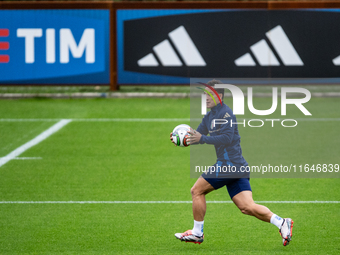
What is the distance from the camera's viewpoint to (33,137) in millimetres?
13578

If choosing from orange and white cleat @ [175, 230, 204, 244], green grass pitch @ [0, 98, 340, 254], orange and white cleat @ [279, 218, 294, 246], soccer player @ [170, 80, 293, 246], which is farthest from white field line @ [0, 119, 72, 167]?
orange and white cleat @ [279, 218, 294, 246]

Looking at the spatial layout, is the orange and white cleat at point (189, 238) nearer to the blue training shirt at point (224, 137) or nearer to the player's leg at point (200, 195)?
the player's leg at point (200, 195)

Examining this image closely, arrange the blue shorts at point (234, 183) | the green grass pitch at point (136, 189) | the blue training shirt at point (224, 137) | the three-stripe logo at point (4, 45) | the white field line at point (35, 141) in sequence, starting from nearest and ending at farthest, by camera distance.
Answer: the blue training shirt at point (224, 137) < the blue shorts at point (234, 183) < the green grass pitch at point (136, 189) < the white field line at point (35, 141) < the three-stripe logo at point (4, 45)

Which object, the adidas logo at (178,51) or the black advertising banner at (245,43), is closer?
the black advertising banner at (245,43)

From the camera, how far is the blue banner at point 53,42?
18.0 metres

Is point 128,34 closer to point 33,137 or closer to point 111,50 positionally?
point 111,50

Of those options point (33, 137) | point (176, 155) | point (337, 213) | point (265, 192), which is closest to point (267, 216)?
point (337, 213)

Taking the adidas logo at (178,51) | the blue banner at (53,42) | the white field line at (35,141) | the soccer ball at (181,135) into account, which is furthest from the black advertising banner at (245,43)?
the soccer ball at (181,135)

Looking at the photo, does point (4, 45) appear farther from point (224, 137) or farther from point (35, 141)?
point (224, 137)

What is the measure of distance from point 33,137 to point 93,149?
1994 mm

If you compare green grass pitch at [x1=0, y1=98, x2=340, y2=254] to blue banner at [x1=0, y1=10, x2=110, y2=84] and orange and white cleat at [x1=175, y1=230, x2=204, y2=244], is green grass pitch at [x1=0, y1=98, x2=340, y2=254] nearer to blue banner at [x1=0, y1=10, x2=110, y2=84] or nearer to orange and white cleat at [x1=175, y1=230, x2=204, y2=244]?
orange and white cleat at [x1=175, y1=230, x2=204, y2=244]

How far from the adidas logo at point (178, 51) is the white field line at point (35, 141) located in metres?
4.33

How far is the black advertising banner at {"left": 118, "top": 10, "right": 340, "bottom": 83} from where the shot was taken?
17.9m

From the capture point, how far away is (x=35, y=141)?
1323 cm
